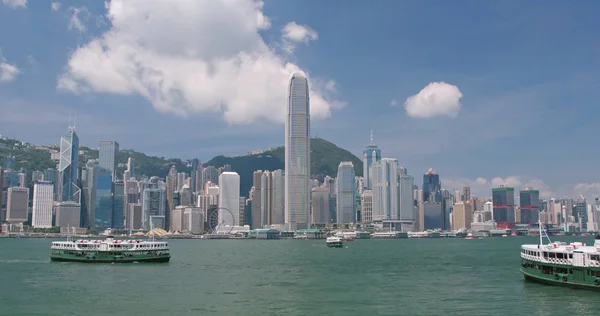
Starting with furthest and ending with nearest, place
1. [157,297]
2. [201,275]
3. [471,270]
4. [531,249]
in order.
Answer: [471,270]
[201,275]
[531,249]
[157,297]

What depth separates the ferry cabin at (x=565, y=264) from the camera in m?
69.1

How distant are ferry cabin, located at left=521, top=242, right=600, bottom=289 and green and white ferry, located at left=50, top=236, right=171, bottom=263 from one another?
240 ft

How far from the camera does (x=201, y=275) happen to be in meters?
98.1

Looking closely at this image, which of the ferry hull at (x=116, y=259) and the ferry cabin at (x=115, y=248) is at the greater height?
the ferry cabin at (x=115, y=248)

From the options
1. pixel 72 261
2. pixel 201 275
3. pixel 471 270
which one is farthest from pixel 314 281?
pixel 72 261

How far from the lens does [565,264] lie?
72312 mm

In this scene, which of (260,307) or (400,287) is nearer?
(260,307)

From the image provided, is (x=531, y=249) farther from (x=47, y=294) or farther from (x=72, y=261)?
(x=72, y=261)

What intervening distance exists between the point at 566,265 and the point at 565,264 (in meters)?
0.21

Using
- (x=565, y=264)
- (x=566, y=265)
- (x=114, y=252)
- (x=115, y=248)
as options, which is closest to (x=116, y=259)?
(x=114, y=252)

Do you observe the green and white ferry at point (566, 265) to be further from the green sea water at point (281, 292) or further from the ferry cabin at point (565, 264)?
the green sea water at point (281, 292)

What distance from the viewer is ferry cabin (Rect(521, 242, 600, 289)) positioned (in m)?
69.1

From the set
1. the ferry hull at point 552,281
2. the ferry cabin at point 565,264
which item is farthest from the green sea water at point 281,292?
the ferry cabin at point 565,264

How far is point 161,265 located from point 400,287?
177 ft
